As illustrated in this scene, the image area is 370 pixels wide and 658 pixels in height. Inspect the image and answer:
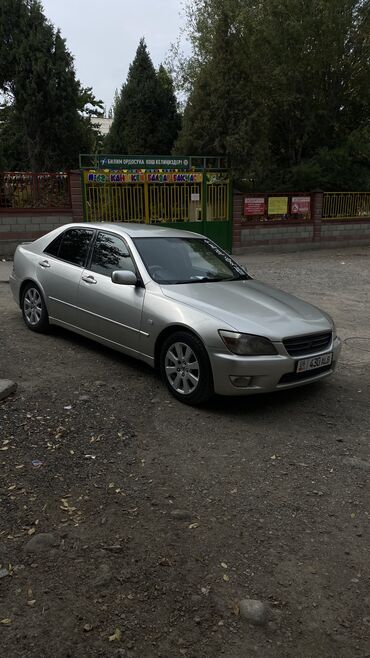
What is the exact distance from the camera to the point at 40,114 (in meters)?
21.8

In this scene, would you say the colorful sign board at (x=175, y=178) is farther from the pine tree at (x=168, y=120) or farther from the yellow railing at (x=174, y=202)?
the pine tree at (x=168, y=120)


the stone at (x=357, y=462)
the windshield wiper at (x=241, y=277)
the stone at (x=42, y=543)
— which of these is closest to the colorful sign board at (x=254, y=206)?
the windshield wiper at (x=241, y=277)

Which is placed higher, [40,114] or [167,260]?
[40,114]

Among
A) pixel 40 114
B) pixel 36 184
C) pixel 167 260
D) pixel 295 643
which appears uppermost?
pixel 40 114

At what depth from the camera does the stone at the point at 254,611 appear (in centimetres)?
235

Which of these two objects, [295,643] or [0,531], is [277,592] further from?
[0,531]

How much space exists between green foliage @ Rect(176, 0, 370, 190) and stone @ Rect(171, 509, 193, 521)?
15374 mm

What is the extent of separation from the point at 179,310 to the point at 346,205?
16.2 meters

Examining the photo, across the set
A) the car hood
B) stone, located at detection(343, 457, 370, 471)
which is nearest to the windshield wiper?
the car hood

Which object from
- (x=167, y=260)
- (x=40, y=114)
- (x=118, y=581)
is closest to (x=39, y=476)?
(x=118, y=581)

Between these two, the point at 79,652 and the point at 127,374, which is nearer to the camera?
the point at 79,652

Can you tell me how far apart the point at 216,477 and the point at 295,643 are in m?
1.34

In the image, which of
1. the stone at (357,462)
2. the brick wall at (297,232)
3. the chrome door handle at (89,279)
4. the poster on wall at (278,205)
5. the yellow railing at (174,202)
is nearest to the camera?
the stone at (357,462)

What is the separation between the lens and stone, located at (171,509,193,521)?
3061 mm
